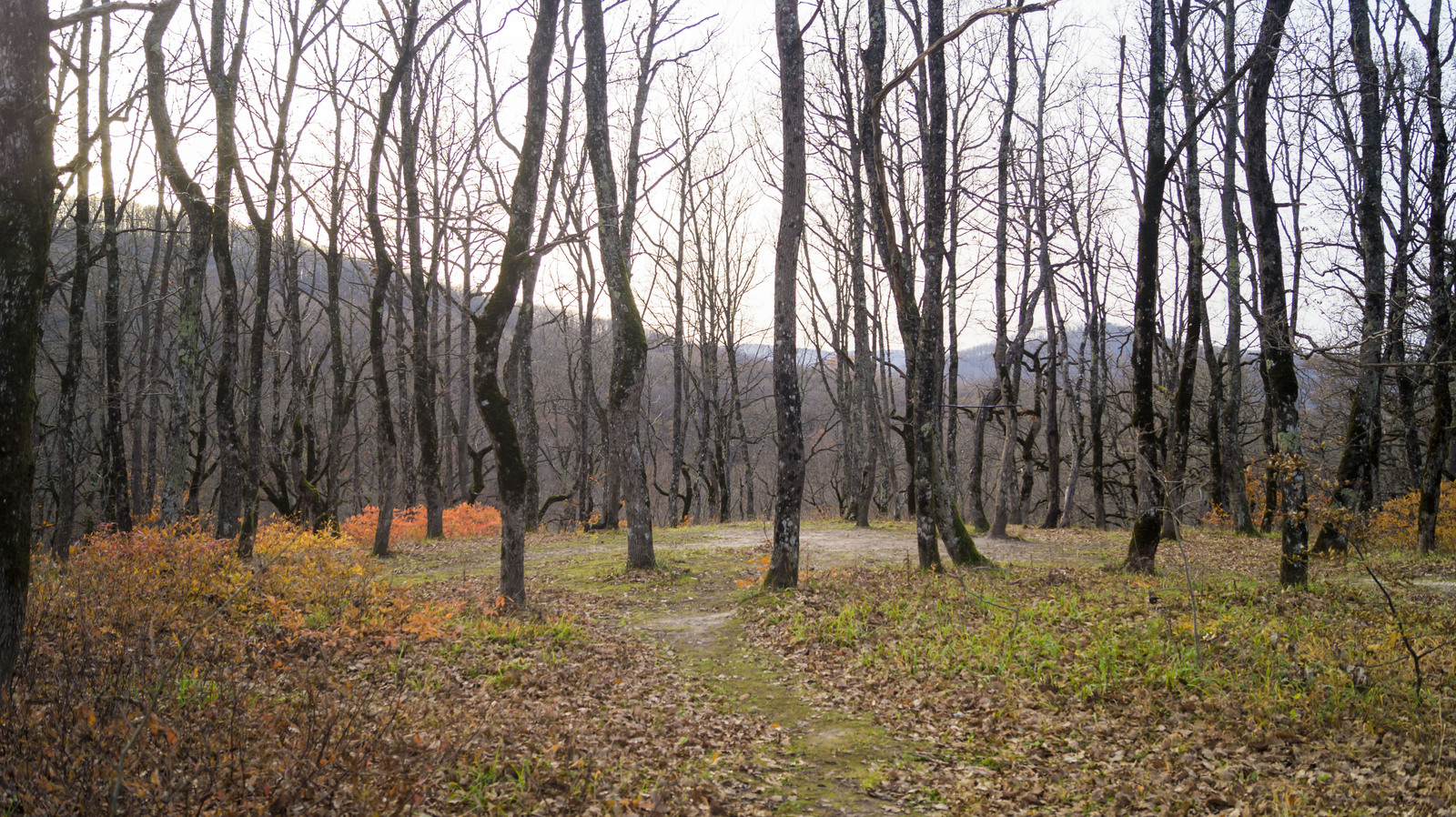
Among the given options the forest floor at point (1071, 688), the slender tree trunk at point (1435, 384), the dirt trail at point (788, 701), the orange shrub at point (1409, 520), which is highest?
the slender tree trunk at point (1435, 384)

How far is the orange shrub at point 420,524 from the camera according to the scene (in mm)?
19698

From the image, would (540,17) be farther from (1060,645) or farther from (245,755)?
(1060,645)

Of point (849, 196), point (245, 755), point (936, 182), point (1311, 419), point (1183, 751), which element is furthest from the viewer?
point (1311, 419)

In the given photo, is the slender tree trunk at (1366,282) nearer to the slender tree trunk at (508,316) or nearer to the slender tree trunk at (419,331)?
the slender tree trunk at (508,316)

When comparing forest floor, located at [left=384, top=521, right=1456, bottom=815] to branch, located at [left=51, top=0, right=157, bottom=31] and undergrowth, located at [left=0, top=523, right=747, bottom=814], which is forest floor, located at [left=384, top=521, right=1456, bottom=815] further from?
branch, located at [left=51, top=0, right=157, bottom=31]

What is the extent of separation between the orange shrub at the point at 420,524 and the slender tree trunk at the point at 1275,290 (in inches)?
699

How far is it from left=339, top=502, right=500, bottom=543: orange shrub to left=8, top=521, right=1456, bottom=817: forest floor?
9.61 meters

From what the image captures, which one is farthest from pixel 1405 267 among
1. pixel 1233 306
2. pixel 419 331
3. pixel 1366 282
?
pixel 419 331

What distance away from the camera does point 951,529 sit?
38.2 ft

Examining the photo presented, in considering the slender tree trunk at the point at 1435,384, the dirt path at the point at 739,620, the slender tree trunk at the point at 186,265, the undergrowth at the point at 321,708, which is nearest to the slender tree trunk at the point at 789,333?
the dirt path at the point at 739,620

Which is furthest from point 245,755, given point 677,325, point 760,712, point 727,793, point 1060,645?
point 677,325

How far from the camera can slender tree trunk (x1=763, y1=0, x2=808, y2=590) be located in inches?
401

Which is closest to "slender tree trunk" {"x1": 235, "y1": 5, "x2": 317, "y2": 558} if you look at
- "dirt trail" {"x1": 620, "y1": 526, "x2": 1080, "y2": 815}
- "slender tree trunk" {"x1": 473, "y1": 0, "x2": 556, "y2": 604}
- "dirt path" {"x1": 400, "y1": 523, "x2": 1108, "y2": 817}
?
"dirt path" {"x1": 400, "y1": 523, "x2": 1108, "y2": 817}

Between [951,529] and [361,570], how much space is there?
27.7 ft
